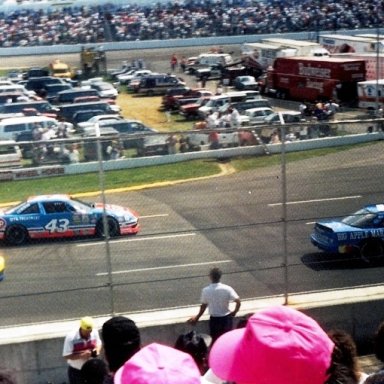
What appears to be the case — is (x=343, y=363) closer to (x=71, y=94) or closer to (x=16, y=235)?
(x=16, y=235)

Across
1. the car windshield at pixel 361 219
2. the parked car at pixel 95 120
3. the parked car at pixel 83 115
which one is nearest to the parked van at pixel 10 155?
the car windshield at pixel 361 219

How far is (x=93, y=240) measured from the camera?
7.94 metres

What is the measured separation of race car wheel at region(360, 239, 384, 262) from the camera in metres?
8.87

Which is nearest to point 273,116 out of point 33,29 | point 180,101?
point 180,101

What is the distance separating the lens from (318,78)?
38.3 meters

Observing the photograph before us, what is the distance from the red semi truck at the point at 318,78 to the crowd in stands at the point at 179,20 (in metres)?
25.7

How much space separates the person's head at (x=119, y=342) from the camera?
13.8 feet

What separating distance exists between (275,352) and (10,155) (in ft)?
17.0

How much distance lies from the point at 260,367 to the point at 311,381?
0.70 feet

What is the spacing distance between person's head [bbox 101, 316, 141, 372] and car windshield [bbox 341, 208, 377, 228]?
5.05 meters

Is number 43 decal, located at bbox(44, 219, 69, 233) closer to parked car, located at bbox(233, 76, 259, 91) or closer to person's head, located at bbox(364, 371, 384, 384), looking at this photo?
person's head, located at bbox(364, 371, 384, 384)

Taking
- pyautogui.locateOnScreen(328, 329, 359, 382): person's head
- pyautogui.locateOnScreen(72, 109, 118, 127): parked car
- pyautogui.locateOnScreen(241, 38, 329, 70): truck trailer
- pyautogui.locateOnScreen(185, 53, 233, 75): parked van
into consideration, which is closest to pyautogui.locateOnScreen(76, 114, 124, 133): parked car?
pyautogui.locateOnScreen(72, 109, 118, 127): parked car

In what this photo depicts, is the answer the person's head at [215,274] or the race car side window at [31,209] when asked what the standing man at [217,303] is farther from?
the race car side window at [31,209]

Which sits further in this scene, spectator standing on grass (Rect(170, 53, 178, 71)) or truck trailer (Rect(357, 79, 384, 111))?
spectator standing on grass (Rect(170, 53, 178, 71))
